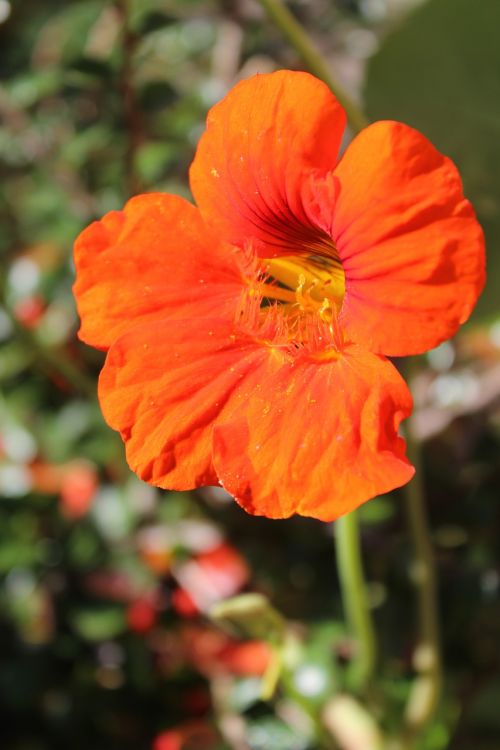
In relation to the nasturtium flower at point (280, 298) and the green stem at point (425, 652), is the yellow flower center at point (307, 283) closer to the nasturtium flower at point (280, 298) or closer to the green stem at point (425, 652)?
the nasturtium flower at point (280, 298)

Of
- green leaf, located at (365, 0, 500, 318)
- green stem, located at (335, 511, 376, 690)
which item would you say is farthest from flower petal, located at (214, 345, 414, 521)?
green leaf, located at (365, 0, 500, 318)

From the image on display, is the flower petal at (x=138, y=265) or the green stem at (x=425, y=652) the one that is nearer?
the flower petal at (x=138, y=265)

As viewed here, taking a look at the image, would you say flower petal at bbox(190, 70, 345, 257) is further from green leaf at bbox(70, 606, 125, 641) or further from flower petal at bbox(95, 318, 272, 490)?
green leaf at bbox(70, 606, 125, 641)

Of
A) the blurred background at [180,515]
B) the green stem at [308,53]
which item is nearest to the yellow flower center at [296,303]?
the green stem at [308,53]

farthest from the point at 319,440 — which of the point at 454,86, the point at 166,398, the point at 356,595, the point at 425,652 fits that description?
the point at 454,86

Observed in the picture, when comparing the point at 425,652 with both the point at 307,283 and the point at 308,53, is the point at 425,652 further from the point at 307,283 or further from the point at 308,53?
the point at 308,53

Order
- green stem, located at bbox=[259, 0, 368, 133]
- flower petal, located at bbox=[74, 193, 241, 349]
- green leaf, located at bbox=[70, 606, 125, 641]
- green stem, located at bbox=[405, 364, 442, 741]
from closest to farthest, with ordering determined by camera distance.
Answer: flower petal, located at bbox=[74, 193, 241, 349], green stem, located at bbox=[259, 0, 368, 133], green stem, located at bbox=[405, 364, 442, 741], green leaf, located at bbox=[70, 606, 125, 641]
